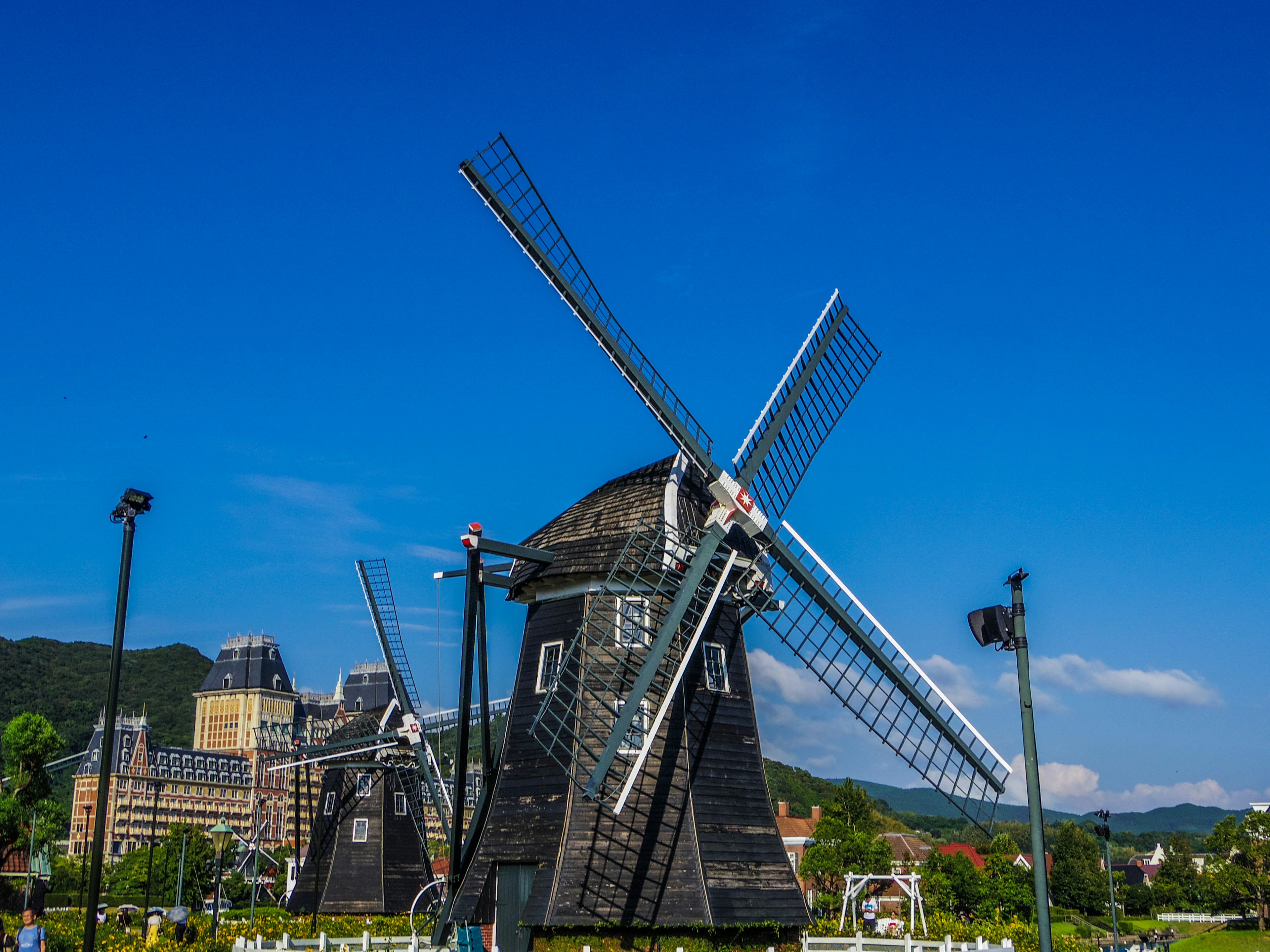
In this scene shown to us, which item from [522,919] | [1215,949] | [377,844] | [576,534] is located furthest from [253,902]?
[1215,949]

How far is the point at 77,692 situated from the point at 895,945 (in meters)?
189

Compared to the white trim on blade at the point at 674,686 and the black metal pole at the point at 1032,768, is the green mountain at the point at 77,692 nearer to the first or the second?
the white trim on blade at the point at 674,686

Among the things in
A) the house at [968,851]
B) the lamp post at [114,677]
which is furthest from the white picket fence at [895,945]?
the house at [968,851]

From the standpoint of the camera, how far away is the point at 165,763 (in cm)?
12312

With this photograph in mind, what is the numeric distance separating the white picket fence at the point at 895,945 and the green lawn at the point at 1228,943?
3331cm

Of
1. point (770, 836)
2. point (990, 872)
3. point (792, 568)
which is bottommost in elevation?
point (990, 872)

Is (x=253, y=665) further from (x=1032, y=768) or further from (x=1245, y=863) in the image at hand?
(x=1032, y=768)

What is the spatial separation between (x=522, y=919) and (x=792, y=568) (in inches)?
321

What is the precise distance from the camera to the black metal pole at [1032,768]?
9984 mm

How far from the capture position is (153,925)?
19.6 metres

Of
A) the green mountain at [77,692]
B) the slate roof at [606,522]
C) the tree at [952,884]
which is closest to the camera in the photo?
the slate roof at [606,522]

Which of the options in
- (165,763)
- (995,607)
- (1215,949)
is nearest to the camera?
(995,607)

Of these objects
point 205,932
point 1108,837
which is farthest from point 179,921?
point 1108,837

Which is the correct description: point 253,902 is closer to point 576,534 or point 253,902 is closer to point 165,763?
point 576,534
